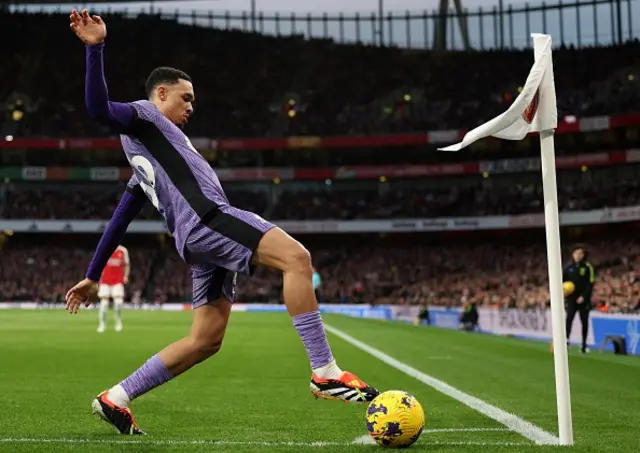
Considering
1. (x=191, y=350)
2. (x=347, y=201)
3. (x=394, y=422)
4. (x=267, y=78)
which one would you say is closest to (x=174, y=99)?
(x=191, y=350)

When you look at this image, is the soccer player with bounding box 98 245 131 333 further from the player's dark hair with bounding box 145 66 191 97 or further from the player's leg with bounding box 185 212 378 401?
the player's leg with bounding box 185 212 378 401

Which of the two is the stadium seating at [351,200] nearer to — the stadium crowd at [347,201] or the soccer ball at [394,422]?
the stadium crowd at [347,201]

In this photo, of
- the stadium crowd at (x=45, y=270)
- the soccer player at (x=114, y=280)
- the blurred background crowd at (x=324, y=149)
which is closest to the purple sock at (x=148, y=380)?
the soccer player at (x=114, y=280)

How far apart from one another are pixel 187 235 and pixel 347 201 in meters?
55.7

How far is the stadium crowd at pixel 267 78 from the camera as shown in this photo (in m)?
59.2

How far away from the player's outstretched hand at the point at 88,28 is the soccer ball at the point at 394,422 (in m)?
2.55

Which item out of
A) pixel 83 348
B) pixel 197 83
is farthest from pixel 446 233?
pixel 83 348

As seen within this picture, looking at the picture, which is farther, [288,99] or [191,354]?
[288,99]

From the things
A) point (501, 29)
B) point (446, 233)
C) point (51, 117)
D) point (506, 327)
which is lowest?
point (506, 327)

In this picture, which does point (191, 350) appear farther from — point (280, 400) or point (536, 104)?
point (280, 400)

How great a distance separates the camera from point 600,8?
226 feet

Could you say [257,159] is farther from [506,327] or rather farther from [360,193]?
[506,327]

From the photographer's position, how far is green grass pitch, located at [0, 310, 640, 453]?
17.3ft

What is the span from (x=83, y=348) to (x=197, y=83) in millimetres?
49089
